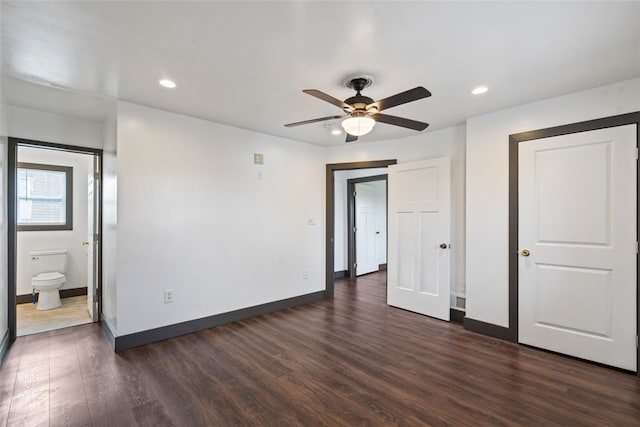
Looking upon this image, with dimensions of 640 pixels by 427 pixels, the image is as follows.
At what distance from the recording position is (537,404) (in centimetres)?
207

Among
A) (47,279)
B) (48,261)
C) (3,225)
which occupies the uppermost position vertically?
(3,225)

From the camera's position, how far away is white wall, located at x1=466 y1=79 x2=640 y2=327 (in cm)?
295

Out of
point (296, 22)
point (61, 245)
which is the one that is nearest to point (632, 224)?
point (296, 22)

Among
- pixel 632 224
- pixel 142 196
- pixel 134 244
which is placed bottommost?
pixel 134 244

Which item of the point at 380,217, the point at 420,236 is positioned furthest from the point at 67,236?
the point at 380,217

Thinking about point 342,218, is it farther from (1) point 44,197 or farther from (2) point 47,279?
(1) point 44,197

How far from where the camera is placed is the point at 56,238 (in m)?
4.74

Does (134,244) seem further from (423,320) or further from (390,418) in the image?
(423,320)

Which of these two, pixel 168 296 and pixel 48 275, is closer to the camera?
pixel 168 296

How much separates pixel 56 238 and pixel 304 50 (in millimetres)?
5159

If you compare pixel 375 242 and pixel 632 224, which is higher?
pixel 632 224

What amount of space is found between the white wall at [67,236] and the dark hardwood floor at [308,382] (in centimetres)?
182

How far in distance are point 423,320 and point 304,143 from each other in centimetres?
303

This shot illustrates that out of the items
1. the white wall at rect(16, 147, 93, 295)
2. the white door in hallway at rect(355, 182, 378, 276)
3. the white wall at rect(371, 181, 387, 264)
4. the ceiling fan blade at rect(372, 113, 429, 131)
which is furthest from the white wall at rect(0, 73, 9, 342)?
the white wall at rect(371, 181, 387, 264)
